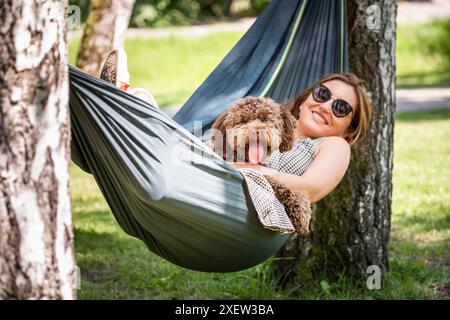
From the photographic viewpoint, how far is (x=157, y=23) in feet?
41.9

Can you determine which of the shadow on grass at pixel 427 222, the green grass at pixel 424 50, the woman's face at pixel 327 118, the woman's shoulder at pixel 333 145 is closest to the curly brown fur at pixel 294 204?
the woman's shoulder at pixel 333 145

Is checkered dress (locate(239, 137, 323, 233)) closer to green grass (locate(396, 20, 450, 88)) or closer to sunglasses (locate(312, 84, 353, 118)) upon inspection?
sunglasses (locate(312, 84, 353, 118))

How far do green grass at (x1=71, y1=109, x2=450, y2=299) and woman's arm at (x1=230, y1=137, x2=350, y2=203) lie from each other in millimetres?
870

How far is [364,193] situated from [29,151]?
71.5 inches

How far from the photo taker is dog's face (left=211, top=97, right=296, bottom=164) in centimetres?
232

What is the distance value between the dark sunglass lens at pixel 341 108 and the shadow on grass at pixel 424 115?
514 centimetres

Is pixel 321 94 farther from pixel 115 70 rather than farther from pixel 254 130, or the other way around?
pixel 115 70

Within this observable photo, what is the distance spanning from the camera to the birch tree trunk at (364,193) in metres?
3.06

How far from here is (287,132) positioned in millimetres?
2402

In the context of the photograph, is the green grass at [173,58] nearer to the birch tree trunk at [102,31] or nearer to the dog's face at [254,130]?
the birch tree trunk at [102,31]

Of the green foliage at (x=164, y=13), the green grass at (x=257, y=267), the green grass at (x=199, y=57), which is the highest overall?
the green foliage at (x=164, y=13)

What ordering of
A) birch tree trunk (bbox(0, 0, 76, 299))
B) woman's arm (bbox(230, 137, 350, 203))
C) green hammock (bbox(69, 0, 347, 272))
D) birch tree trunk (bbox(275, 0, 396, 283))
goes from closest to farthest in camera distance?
birch tree trunk (bbox(0, 0, 76, 299))
green hammock (bbox(69, 0, 347, 272))
woman's arm (bbox(230, 137, 350, 203))
birch tree trunk (bbox(275, 0, 396, 283))

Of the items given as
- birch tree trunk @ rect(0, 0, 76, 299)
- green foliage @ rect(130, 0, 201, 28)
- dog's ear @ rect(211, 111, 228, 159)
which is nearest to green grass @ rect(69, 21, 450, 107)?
green foliage @ rect(130, 0, 201, 28)
